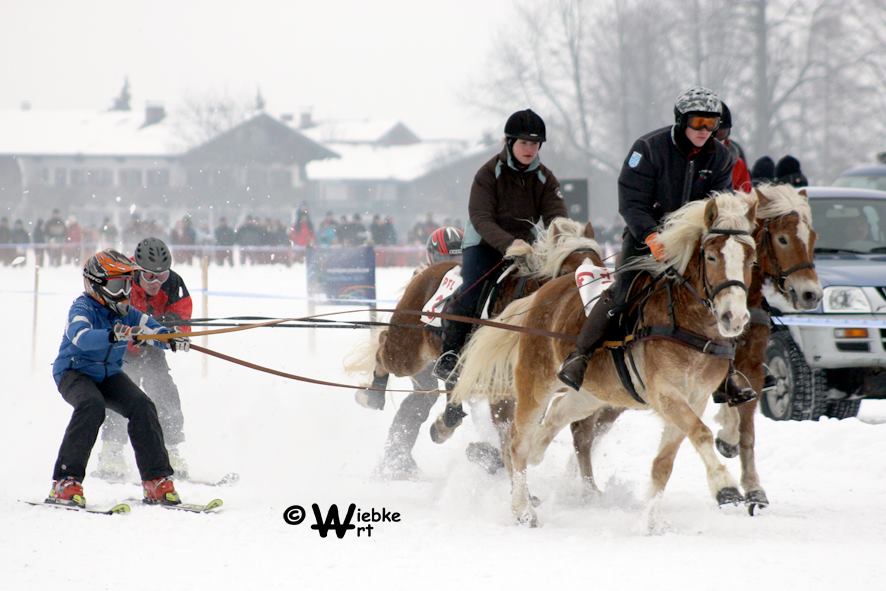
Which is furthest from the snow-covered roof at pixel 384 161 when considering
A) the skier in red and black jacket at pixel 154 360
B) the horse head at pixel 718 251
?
the horse head at pixel 718 251

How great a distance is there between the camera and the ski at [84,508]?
7.15 metres

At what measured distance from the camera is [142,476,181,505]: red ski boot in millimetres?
7504

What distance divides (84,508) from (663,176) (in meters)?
4.03

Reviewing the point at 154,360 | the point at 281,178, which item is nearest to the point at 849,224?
the point at 154,360

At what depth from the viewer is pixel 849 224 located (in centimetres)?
1101

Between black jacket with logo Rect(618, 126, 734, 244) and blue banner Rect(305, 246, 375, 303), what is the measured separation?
303 inches

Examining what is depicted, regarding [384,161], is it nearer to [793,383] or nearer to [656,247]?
[793,383]

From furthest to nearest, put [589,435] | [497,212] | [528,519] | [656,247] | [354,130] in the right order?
1. [354,130]
2. [497,212]
3. [589,435]
4. [528,519]
5. [656,247]

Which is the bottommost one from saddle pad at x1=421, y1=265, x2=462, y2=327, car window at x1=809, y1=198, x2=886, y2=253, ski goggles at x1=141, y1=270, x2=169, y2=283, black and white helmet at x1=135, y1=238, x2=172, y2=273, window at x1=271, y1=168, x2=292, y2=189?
saddle pad at x1=421, y1=265, x2=462, y2=327

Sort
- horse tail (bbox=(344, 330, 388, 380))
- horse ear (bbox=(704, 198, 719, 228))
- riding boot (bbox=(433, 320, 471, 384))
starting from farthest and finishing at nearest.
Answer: horse tail (bbox=(344, 330, 388, 380))
riding boot (bbox=(433, 320, 471, 384))
horse ear (bbox=(704, 198, 719, 228))

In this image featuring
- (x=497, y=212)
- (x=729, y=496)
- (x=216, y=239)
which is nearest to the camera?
(x=729, y=496)

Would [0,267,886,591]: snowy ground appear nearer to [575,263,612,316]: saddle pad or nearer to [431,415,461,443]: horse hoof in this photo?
[431,415,461,443]: horse hoof

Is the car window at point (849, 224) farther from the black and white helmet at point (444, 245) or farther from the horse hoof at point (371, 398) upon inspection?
the horse hoof at point (371, 398)

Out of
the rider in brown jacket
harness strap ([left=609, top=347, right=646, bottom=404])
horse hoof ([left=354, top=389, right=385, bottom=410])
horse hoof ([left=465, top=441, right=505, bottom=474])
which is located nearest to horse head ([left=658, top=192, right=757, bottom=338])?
harness strap ([left=609, top=347, right=646, bottom=404])
